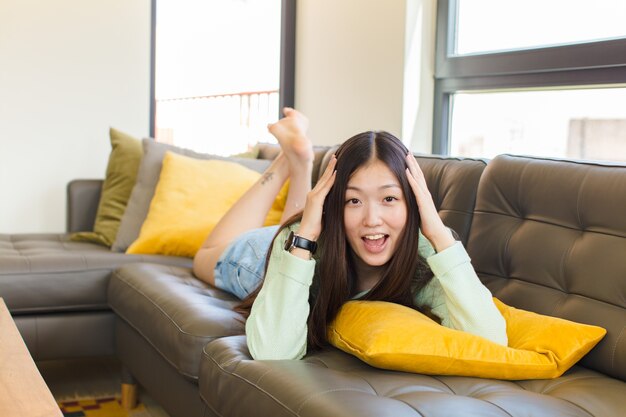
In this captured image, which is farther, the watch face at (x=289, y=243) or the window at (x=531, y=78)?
the window at (x=531, y=78)

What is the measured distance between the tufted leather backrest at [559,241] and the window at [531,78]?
79 cm

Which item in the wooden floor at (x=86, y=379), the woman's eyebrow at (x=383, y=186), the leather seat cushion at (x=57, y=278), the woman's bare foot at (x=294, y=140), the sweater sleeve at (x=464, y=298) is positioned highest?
the woman's bare foot at (x=294, y=140)

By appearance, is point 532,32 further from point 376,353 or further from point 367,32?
point 376,353

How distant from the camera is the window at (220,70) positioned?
4656mm

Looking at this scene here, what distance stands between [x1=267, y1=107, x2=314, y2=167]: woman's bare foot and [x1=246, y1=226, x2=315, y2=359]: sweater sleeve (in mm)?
1089

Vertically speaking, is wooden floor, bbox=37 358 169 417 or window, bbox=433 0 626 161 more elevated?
window, bbox=433 0 626 161

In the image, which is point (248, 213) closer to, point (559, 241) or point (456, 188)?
point (456, 188)

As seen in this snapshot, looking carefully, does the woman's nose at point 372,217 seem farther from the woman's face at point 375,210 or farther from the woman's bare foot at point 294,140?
the woman's bare foot at point 294,140

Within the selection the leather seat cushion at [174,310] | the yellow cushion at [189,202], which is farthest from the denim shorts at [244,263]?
the yellow cushion at [189,202]

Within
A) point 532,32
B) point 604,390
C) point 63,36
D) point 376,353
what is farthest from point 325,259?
point 63,36

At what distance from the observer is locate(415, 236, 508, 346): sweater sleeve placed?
1.83 metres

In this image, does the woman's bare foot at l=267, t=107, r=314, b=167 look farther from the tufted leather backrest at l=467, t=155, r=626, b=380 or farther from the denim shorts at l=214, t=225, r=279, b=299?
the tufted leather backrest at l=467, t=155, r=626, b=380

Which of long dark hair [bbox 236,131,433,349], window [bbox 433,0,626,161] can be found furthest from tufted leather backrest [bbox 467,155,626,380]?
window [bbox 433,0,626,161]

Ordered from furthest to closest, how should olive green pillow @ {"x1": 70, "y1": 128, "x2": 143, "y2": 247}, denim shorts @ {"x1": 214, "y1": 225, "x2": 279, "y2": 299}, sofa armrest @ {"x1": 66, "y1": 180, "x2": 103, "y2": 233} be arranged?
sofa armrest @ {"x1": 66, "y1": 180, "x2": 103, "y2": 233} → olive green pillow @ {"x1": 70, "y1": 128, "x2": 143, "y2": 247} → denim shorts @ {"x1": 214, "y1": 225, "x2": 279, "y2": 299}
